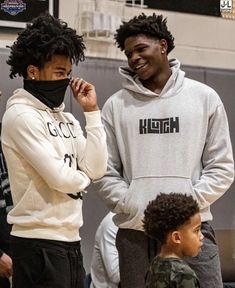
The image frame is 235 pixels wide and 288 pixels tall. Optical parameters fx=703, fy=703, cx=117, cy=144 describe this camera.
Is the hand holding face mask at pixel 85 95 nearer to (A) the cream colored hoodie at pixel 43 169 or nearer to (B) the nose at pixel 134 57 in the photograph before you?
(A) the cream colored hoodie at pixel 43 169

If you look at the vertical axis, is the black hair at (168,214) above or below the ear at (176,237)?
above

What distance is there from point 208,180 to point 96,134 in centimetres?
64

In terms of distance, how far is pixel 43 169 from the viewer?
2508 mm

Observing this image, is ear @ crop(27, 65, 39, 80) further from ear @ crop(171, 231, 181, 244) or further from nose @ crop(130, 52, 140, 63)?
ear @ crop(171, 231, 181, 244)

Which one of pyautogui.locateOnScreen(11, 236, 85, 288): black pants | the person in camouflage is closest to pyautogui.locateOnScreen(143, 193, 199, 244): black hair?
the person in camouflage

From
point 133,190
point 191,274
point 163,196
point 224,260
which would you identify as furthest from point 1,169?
point 224,260

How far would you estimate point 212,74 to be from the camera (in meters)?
5.38

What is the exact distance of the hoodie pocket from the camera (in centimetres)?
300

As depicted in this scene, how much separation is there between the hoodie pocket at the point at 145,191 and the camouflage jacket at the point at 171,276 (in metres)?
0.37

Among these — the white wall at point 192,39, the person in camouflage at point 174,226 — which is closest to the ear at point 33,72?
the person in camouflage at point 174,226

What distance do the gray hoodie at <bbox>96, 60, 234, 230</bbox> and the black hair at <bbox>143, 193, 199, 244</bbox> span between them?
0.20m

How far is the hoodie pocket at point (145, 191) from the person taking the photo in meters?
3.00

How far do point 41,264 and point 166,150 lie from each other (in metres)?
0.83

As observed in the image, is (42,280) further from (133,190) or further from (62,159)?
(133,190)
